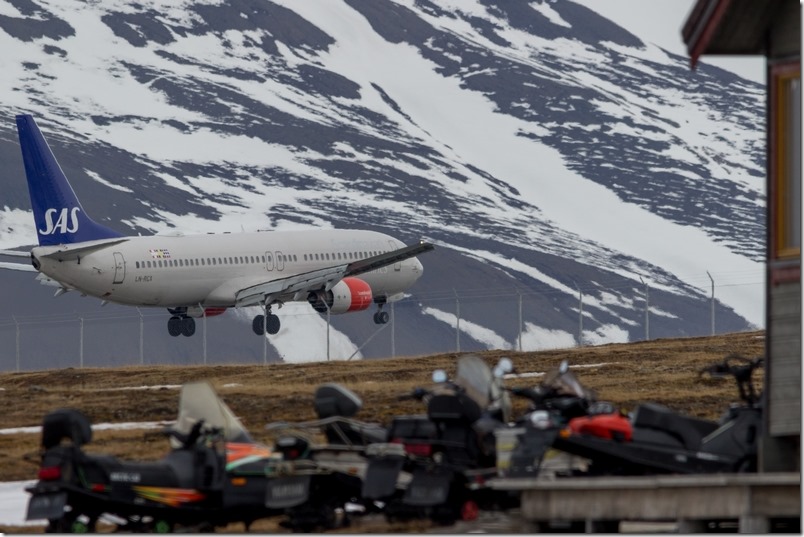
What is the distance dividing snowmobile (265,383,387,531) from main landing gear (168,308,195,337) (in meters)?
45.2

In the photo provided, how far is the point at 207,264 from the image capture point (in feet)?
216

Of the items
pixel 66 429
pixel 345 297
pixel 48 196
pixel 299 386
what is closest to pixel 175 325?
pixel 345 297

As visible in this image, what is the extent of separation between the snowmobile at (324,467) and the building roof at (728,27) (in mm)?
5332

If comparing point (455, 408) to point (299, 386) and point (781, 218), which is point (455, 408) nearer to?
point (781, 218)

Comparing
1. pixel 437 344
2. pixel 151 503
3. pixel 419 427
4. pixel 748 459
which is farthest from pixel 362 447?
pixel 437 344

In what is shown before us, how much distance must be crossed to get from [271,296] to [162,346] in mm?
112207

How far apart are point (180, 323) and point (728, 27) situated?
48.9 metres

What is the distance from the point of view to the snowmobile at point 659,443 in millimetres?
20125

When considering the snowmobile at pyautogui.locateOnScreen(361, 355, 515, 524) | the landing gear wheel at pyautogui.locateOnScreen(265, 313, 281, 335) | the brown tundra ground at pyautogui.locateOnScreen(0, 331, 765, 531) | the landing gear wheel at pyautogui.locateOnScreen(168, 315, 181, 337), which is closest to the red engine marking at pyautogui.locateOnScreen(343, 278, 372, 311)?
the landing gear wheel at pyautogui.locateOnScreen(265, 313, 281, 335)

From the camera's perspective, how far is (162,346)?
17800 cm

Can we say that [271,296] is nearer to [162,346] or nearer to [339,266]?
[339,266]

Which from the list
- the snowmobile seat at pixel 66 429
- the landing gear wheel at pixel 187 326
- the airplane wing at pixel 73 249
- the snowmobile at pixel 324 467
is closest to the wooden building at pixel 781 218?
the snowmobile at pixel 324 467

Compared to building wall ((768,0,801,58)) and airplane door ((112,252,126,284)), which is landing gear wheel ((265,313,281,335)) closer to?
airplane door ((112,252,126,284))

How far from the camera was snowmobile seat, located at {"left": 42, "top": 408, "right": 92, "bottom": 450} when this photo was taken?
2014 centimetres
